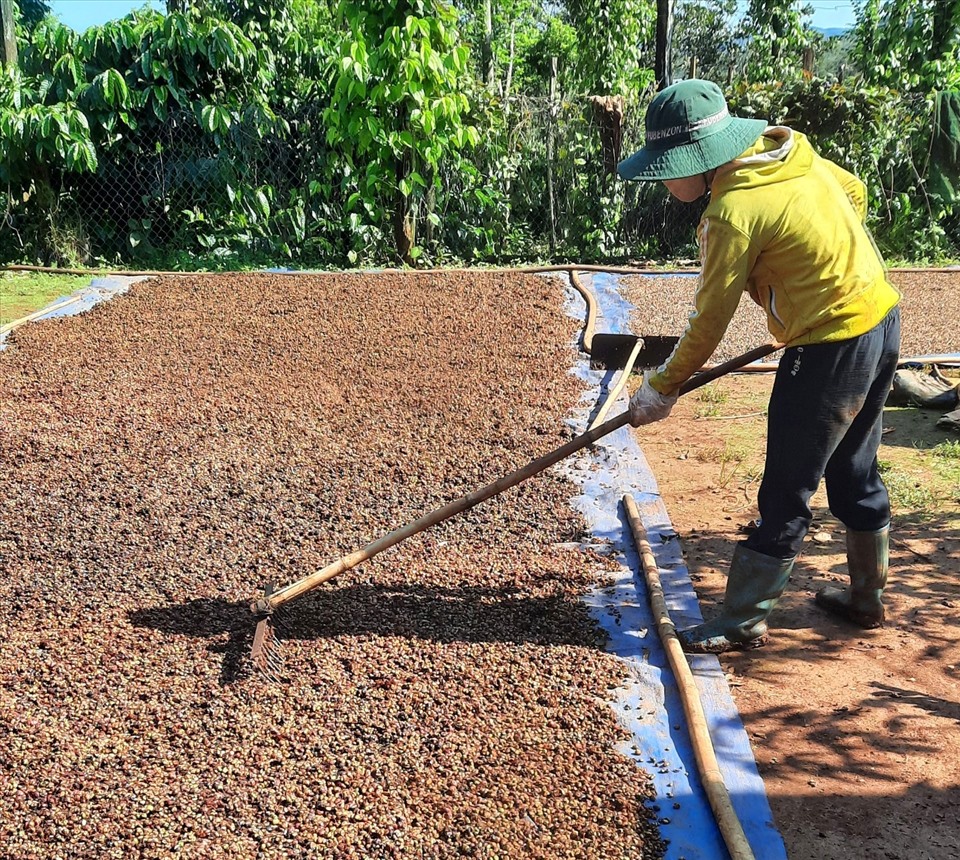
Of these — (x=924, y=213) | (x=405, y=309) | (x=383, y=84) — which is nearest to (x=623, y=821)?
(x=405, y=309)

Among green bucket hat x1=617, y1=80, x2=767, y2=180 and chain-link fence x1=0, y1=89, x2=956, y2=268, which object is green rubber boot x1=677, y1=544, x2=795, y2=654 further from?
chain-link fence x1=0, y1=89, x2=956, y2=268

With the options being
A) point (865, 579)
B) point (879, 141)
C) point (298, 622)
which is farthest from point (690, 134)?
point (879, 141)

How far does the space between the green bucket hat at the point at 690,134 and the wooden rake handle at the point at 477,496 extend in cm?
61

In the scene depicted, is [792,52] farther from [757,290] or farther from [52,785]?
[52,785]

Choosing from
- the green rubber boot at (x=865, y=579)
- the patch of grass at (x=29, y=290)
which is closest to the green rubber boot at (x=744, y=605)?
the green rubber boot at (x=865, y=579)

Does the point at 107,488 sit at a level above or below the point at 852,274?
below

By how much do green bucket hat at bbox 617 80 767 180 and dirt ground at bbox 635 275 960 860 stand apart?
151 centimetres

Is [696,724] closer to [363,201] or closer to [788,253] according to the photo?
[788,253]

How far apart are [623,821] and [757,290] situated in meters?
1.51

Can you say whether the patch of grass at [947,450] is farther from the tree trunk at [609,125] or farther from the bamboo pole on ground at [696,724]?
the tree trunk at [609,125]

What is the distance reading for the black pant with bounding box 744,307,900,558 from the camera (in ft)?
8.56

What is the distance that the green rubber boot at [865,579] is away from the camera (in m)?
2.96

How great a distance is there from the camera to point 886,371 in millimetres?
2709

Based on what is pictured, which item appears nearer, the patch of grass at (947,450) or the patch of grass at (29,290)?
the patch of grass at (947,450)
